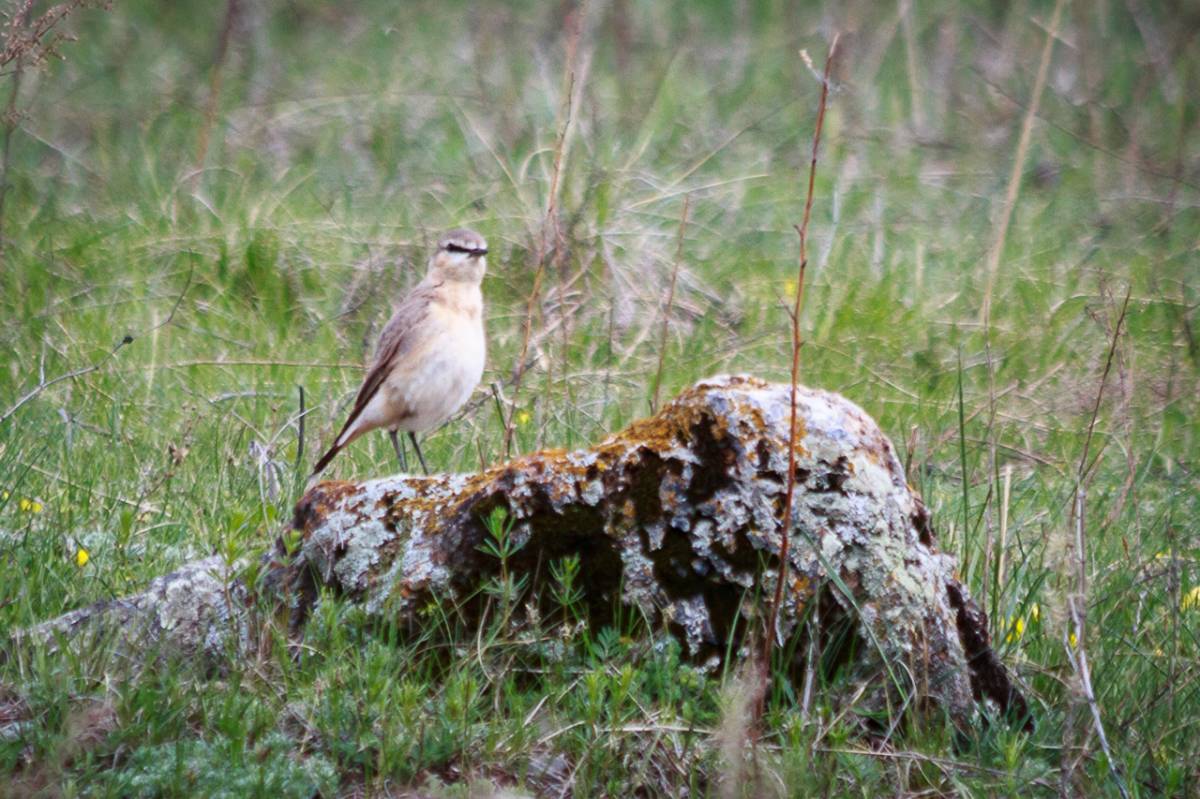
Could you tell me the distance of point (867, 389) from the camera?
6883 mm

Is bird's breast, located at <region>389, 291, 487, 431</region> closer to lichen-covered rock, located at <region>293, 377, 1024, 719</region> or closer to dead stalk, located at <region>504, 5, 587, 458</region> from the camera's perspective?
dead stalk, located at <region>504, 5, 587, 458</region>

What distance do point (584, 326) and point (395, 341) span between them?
1.42 meters

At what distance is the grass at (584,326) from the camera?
325 centimetres

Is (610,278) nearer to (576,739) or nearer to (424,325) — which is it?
(424,325)

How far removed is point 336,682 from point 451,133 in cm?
681

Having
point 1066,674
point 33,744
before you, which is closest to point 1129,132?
point 1066,674

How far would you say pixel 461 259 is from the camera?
21.3 feet

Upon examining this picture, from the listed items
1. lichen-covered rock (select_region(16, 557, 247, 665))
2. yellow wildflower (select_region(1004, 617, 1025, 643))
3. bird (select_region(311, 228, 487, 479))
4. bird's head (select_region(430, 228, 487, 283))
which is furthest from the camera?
bird's head (select_region(430, 228, 487, 283))

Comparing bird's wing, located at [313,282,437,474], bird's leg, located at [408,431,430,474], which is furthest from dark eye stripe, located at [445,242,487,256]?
bird's leg, located at [408,431,430,474]

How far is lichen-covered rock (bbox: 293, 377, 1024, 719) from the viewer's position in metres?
3.48

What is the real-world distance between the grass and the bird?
0.18m

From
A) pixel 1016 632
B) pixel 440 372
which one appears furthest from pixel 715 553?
pixel 440 372

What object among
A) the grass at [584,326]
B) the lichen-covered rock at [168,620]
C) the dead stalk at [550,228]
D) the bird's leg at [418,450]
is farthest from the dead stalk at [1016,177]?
the lichen-covered rock at [168,620]

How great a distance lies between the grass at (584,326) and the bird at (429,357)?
0.18m
